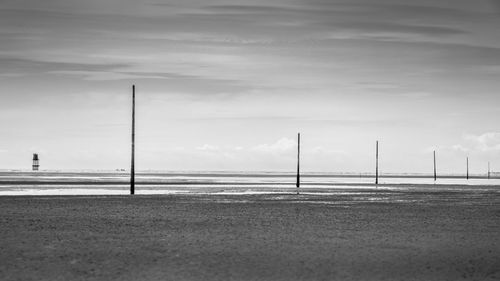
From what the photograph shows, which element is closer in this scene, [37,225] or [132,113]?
[37,225]

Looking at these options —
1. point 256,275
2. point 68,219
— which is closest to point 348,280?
point 256,275

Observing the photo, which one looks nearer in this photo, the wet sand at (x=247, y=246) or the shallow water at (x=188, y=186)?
the wet sand at (x=247, y=246)

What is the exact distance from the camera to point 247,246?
615 inches

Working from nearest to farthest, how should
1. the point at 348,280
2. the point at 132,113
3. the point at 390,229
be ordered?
1. the point at 348,280
2. the point at 390,229
3. the point at 132,113

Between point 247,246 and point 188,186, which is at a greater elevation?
point 247,246

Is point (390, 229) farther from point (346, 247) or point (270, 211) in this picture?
point (270, 211)

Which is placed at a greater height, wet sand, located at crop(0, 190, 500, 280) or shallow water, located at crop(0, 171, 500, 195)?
wet sand, located at crop(0, 190, 500, 280)

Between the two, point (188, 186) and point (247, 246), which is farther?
point (188, 186)

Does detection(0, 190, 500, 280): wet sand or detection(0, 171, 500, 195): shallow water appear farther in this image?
detection(0, 171, 500, 195): shallow water

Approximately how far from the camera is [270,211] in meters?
28.0

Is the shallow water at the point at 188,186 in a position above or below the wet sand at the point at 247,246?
below

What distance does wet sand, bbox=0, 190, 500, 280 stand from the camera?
38.6ft

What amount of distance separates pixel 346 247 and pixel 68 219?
11905 mm

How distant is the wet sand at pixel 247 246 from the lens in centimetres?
1177
